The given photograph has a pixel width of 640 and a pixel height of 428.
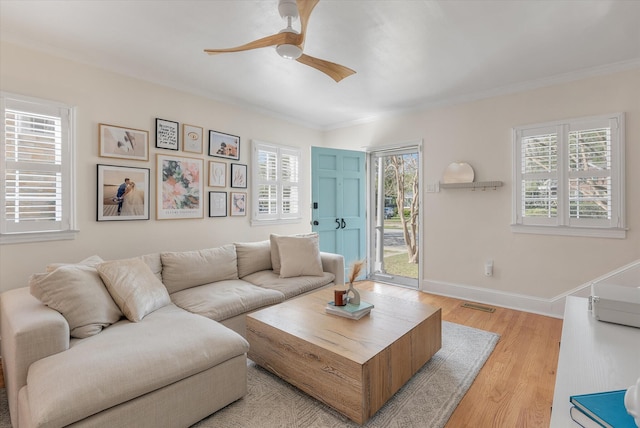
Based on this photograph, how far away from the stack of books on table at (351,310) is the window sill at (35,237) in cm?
242

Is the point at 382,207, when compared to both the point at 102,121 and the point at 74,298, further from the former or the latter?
the point at 74,298

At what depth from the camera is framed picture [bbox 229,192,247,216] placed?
12.9ft

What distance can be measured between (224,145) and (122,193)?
133cm

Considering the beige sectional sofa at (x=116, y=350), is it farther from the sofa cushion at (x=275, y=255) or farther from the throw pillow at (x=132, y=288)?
the sofa cushion at (x=275, y=255)

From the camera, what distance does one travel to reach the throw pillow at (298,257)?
10.9 ft

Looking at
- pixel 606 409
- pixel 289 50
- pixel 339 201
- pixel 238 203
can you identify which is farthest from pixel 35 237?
pixel 606 409

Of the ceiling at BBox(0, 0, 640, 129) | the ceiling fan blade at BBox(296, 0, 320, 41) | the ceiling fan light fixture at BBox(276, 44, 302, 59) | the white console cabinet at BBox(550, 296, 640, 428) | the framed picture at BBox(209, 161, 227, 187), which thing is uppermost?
the ceiling at BBox(0, 0, 640, 129)

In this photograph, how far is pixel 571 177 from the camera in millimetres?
3102

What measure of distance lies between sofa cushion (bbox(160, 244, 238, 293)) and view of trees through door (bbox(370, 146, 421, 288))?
263cm

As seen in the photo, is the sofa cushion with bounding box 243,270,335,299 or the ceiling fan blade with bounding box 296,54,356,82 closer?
the ceiling fan blade with bounding box 296,54,356,82

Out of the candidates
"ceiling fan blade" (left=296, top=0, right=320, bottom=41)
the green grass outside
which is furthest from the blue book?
the green grass outside

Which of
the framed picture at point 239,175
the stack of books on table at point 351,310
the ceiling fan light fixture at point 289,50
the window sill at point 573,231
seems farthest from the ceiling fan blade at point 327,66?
the window sill at point 573,231

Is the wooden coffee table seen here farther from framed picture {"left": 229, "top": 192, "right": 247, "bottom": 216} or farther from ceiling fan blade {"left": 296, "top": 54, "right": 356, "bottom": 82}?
framed picture {"left": 229, "top": 192, "right": 247, "bottom": 216}

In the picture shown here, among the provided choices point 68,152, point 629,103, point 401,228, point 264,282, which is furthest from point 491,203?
point 68,152
